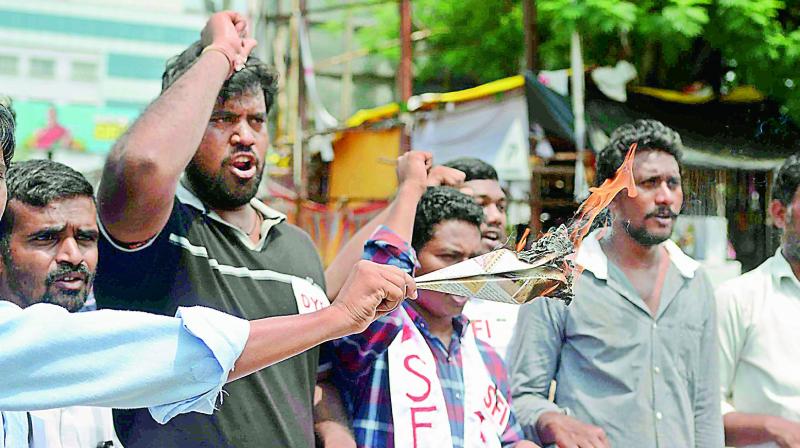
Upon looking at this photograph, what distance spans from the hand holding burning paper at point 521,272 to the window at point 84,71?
4353cm

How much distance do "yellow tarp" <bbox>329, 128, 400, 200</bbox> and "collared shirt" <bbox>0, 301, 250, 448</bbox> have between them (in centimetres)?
984

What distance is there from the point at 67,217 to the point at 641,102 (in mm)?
7233

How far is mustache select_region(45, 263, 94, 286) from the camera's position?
7.91 ft

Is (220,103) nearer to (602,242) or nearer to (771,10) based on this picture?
(602,242)

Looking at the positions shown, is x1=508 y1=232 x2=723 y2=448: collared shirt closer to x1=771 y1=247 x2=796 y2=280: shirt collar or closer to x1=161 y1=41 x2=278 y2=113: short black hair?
x1=771 y1=247 x2=796 y2=280: shirt collar

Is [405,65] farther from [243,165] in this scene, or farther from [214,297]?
[214,297]

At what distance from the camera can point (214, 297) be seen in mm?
2293

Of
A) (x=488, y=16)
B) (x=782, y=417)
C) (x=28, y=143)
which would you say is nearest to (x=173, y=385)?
(x=782, y=417)

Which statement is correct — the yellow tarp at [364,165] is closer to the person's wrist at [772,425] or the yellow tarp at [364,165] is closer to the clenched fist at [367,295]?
the person's wrist at [772,425]

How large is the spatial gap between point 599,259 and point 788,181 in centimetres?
92

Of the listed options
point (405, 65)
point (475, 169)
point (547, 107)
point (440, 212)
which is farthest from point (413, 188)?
point (405, 65)

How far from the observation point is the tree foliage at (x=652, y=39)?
7.70m

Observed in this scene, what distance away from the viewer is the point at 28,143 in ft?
113

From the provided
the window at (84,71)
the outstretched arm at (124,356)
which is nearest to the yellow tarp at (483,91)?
the outstretched arm at (124,356)
